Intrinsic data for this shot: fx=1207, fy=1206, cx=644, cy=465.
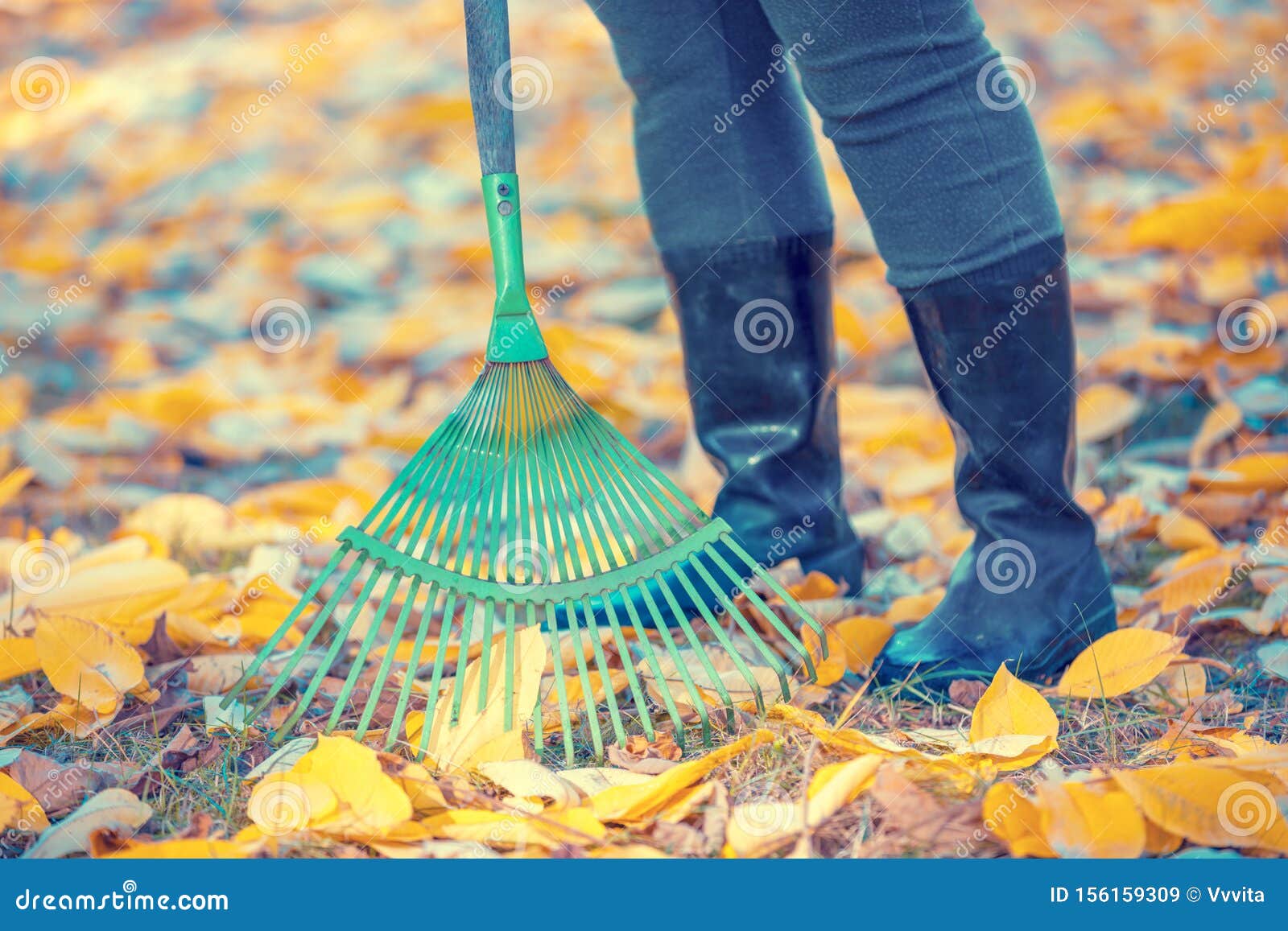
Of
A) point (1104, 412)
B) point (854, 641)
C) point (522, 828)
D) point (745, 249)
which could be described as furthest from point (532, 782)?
point (1104, 412)

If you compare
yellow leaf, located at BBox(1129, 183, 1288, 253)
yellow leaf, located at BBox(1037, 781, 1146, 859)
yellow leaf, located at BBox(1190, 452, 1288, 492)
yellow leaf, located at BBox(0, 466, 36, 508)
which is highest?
yellow leaf, located at BBox(1129, 183, 1288, 253)

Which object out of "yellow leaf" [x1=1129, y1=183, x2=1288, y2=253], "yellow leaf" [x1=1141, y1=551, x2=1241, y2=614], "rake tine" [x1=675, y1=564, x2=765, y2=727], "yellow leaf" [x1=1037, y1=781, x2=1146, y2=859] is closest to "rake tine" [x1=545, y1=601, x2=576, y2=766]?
"rake tine" [x1=675, y1=564, x2=765, y2=727]

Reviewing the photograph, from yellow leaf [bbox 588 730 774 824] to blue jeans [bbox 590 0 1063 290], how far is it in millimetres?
507

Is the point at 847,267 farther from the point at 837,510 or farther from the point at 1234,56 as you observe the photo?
the point at 1234,56

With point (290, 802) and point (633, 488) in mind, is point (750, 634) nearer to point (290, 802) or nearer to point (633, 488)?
point (633, 488)

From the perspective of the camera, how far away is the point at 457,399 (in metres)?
2.16

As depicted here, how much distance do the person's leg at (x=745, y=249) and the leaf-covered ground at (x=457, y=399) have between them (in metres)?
0.11

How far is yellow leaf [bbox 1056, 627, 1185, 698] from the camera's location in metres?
1.10

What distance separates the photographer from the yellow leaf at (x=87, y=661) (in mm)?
1139

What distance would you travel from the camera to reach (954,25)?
1.08m

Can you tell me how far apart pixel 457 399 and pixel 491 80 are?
106 cm

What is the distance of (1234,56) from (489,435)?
3.22 meters

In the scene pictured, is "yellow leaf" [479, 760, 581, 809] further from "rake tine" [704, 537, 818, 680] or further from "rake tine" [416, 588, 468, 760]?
"rake tine" [704, 537, 818, 680]

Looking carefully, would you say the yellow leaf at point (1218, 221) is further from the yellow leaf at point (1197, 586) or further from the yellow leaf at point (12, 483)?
the yellow leaf at point (12, 483)
